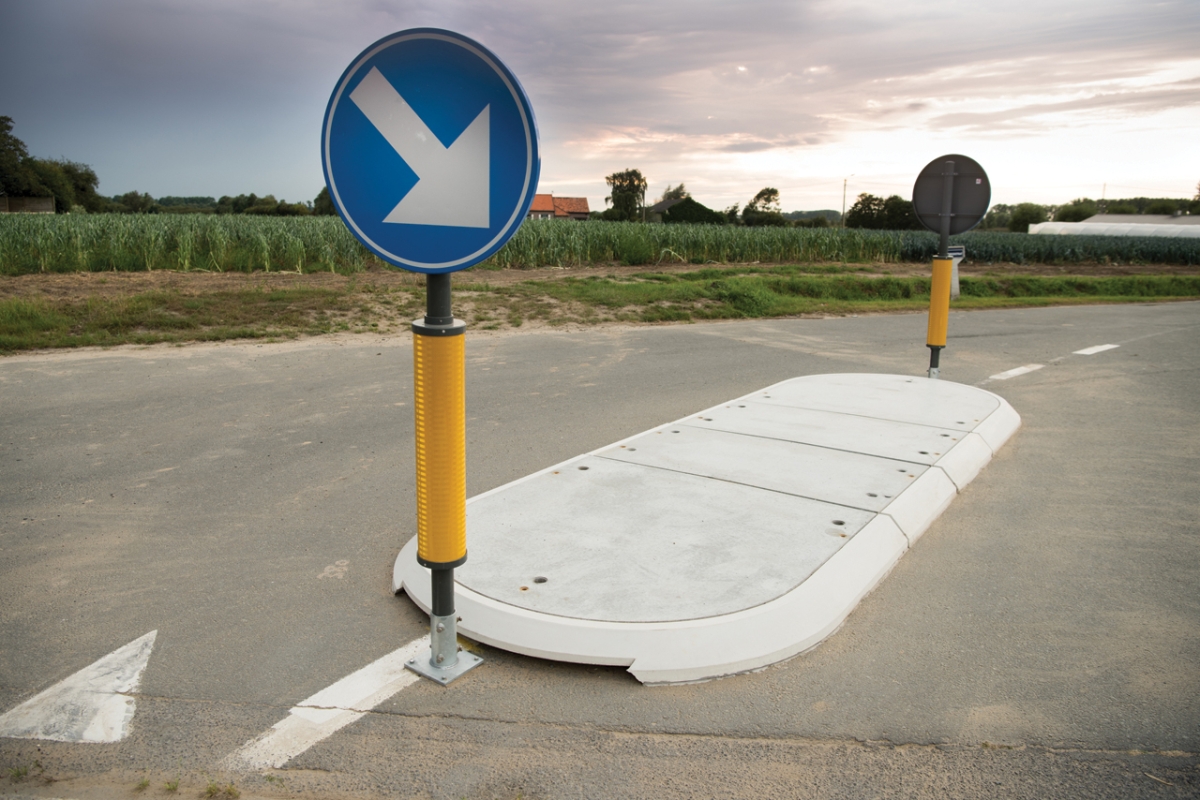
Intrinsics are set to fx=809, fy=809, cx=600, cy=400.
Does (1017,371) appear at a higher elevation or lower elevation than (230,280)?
lower

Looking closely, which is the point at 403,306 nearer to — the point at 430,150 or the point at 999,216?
the point at 430,150

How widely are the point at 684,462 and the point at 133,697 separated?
10.3ft

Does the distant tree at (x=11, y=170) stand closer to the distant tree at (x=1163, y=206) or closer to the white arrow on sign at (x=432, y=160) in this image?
the white arrow on sign at (x=432, y=160)

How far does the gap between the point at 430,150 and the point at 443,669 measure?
5.79 ft

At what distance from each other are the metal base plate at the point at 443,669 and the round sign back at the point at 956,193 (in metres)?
6.46

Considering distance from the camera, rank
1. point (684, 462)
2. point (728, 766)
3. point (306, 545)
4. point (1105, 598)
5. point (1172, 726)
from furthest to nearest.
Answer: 1. point (684, 462)
2. point (306, 545)
3. point (1105, 598)
4. point (1172, 726)
5. point (728, 766)

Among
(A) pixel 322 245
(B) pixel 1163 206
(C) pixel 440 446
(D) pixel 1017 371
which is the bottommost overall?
(D) pixel 1017 371

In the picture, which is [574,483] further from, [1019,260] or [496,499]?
[1019,260]

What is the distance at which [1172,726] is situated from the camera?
263 cm

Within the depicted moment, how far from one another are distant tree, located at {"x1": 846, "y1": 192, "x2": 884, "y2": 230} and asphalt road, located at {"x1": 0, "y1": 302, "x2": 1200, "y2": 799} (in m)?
80.4

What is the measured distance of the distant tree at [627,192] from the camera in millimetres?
88875

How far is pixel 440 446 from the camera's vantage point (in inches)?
103

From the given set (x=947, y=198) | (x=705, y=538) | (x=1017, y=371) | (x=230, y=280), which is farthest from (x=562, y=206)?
(x=705, y=538)

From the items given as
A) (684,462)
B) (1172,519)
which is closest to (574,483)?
(684,462)
